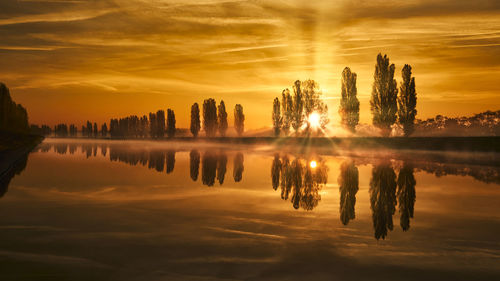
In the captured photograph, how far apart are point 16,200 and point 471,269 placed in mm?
11511

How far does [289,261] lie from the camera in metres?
6.23

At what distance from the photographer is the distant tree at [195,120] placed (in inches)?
4712

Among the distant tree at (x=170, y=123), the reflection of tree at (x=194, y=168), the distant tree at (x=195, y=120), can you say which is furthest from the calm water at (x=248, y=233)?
the distant tree at (x=170, y=123)

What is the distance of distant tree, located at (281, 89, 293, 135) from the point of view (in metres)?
83.4

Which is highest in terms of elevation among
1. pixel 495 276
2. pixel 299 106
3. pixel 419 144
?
pixel 299 106

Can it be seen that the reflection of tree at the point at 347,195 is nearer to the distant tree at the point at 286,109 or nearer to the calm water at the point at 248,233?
the calm water at the point at 248,233

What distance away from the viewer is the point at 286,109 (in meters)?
84.7

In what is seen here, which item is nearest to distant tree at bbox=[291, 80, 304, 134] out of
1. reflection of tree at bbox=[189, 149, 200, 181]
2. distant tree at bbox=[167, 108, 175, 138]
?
reflection of tree at bbox=[189, 149, 200, 181]

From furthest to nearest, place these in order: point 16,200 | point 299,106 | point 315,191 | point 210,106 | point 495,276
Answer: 1. point 210,106
2. point 299,106
3. point 315,191
4. point 16,200
5. point 495,276

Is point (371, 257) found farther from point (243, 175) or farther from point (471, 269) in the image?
point (243, 175)

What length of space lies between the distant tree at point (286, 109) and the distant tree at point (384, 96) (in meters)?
28.7

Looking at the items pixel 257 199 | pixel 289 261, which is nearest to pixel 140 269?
pixel 289 261

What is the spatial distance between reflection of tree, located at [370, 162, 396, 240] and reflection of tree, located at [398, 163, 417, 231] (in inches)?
8.2

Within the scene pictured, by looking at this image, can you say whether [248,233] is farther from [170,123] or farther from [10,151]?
[170,123]
